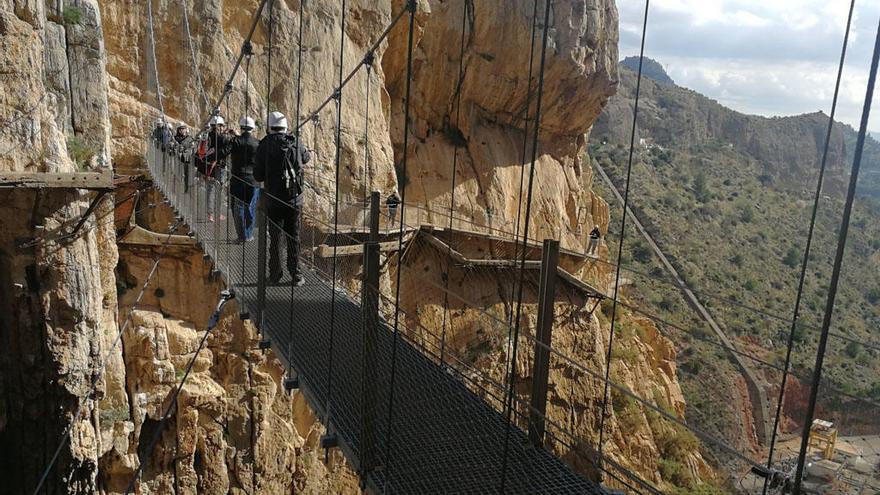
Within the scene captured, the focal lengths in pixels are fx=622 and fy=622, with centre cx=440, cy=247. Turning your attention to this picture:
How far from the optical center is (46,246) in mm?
4816

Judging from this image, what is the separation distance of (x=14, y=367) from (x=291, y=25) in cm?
510

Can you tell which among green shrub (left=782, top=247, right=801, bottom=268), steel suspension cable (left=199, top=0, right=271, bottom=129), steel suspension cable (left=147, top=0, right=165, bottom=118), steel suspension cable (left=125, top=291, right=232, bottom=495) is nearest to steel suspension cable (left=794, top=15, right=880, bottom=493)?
steel suspension cable (left=125, top=291, right=232, bottom=495)

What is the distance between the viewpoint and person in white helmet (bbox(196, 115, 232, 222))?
4.77 meters

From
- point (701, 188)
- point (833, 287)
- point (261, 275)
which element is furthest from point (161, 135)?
point (701, 188)

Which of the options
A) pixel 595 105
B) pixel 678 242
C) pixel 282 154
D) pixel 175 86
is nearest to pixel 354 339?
pixel 282 154

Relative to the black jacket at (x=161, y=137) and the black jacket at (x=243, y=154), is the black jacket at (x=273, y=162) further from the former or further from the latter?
the black jacket at (x=161, y=137)

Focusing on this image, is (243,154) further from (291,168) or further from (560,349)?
(560,349)

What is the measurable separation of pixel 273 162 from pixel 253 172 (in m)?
0.30

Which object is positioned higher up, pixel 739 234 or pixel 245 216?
pixel 245 216

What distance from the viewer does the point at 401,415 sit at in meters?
2.08

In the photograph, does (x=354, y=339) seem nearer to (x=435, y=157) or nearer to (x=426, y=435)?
(x=426, y=435)

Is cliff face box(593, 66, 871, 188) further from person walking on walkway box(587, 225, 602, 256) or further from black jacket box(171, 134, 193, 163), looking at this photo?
black jacket box(171, 134, 193, 163)

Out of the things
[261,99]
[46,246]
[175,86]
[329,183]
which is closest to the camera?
[46,246]

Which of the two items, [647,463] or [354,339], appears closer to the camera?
[354,339]
